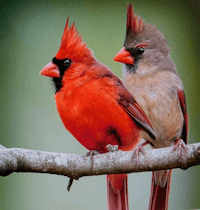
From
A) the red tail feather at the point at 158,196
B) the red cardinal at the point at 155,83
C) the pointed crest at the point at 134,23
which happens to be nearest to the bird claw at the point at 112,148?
the red cardinal at the point at 155,83

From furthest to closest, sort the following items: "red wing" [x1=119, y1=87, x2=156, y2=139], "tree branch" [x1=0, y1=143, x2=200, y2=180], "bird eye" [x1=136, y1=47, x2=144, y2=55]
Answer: "bird eye" [x1=136, y1=47, x2=144, y2=55] < "red wing" [x1=119, y1=87, x2=156, y2=139] < "tree branch" [x1=0, y1=143, x2=200, y2=180]

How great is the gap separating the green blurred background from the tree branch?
0.54 feet

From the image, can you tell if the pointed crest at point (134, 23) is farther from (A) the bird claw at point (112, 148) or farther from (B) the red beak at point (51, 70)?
(A) the bird claw at point (112, 148)

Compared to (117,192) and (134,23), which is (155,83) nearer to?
(134,23)

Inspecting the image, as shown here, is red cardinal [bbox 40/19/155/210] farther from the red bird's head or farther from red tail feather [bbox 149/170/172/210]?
red tail feather [bbox 149/170/172/210]

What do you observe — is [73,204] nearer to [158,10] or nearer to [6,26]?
[6,26]

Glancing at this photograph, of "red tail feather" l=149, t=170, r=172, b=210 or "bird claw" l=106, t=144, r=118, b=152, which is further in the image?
"red tail feather" l=149, t=170, r=172, b=210

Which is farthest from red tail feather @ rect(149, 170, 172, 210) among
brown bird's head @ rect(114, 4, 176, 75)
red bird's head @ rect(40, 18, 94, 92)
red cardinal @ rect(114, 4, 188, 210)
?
red bird's head @ rect(40, 18, 94, 92)

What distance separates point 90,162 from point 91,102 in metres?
0.35

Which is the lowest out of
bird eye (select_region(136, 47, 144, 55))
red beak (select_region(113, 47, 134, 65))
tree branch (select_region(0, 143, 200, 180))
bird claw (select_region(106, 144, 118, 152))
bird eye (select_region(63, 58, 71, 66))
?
tree branch (select_region(0, 143, 200, 180))

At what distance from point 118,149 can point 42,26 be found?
0.96 meters

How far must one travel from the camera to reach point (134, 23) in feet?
6.42

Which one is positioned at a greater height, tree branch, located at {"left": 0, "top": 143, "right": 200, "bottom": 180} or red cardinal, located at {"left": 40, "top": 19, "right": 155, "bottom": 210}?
red cardinal, located at {"left": 40, "top": 19, "right": 155, "bottom": 210}

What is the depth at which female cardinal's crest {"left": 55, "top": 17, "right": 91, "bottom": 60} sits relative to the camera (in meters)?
1.83
